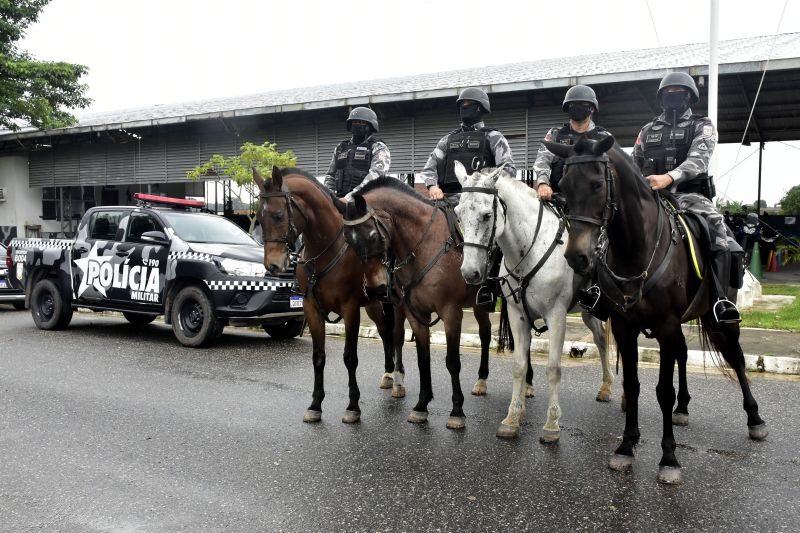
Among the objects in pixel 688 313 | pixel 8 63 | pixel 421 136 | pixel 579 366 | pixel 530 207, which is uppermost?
pixel 8 63

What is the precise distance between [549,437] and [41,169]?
24.4 metres

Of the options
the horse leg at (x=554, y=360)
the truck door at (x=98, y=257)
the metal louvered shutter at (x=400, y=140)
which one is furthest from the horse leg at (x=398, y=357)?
the metal louvered shutter at (x=400, y=140)

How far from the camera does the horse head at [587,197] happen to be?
144 inches

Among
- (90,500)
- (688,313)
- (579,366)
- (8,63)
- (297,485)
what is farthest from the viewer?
(8,63)

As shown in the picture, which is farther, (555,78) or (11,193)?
(11,193)

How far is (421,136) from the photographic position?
1653 centimetres

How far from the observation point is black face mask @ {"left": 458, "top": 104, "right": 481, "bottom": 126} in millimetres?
5949

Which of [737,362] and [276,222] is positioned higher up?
[276,222]

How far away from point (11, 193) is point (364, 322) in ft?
64.1

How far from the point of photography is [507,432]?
4.86m

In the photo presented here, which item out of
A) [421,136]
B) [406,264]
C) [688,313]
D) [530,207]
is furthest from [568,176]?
[421,136]

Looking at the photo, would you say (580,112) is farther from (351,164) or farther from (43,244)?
(43,244)

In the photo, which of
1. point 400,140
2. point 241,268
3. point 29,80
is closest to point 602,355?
point 241,268

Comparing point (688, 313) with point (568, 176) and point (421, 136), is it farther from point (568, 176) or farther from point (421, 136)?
point (421, 136)
